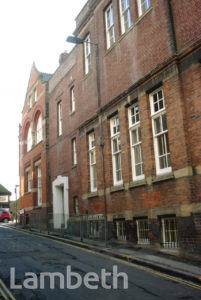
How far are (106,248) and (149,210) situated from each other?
2198 mm

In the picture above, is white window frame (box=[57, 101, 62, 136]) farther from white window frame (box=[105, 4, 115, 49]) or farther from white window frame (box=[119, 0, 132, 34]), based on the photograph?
white window frame (box=[119, 0, 132, 34])

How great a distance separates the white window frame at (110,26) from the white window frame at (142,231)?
8.55m

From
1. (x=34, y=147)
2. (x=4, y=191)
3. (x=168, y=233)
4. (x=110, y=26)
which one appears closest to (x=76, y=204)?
(x=168, y=233)

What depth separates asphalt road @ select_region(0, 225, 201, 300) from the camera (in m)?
6.81

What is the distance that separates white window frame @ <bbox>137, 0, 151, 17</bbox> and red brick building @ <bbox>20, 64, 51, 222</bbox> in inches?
Answer: 529

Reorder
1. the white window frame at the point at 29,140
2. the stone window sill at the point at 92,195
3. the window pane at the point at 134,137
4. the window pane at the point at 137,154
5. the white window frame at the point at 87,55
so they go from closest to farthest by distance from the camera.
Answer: the window pane at the point at 137,154 < the window pane at the point at 134,137 < the stone window sill at the point at 92,195 < the white window frame at the point at 87,55 < the white window frame at the point at 29,140

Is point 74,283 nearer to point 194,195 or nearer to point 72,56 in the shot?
point 194,195

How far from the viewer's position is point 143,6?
13.7m

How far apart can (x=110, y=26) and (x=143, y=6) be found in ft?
9.10

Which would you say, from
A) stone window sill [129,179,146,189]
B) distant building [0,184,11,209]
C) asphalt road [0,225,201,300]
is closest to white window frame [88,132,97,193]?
stone window sill [129,179,146,189]

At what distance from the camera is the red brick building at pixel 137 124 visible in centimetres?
1072

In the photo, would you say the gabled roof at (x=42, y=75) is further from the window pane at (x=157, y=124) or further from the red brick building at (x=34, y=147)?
the window pane at (x=157, y=124)

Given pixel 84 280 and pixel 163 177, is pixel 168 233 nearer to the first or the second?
pixel 163 177

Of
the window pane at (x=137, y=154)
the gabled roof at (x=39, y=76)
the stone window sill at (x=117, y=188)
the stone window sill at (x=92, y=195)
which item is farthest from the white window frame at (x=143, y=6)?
the gabled roof at (x=39, y=76)
